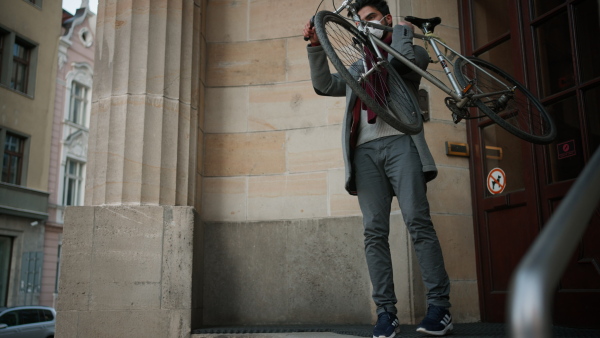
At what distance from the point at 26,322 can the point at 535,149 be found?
12216 mm

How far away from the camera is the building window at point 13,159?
20.0 meters

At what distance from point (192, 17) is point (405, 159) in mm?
2609

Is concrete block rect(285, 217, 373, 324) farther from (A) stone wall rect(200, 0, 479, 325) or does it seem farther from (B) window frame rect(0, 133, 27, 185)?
(B) window frame rect(0, 133, 27, 185)

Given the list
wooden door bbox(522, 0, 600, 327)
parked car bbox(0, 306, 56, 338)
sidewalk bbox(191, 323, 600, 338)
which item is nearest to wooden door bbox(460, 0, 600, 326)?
wooden door bbox(522, 0, 600, 327)

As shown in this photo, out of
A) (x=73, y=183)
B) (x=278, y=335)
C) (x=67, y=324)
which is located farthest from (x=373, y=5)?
(x=73, y=183)

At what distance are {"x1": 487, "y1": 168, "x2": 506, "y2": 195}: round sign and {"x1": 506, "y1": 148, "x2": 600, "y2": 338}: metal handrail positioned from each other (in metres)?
3.63

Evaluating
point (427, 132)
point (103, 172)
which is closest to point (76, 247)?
point (103, 172)

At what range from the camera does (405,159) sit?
324 centimetres

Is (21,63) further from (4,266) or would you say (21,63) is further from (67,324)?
(67,324)

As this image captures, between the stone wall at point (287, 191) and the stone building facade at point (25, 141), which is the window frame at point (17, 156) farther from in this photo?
the stone wall at point (287, 191)

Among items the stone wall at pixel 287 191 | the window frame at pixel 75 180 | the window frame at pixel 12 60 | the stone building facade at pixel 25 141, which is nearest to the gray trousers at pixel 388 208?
the stone wall at pixel 287 191

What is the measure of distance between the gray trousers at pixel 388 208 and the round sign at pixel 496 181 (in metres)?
1.52

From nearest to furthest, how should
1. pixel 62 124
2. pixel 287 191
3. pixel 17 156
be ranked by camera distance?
pixel 287 191, pixel 17 156, pixel 62 124

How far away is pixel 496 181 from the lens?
464 cm
